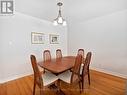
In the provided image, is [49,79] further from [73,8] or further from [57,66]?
[73,8]

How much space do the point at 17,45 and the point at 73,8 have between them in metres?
2.49

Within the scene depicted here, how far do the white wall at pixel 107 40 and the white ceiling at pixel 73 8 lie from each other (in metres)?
0.21

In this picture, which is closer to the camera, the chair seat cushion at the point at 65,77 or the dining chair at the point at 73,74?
the dining chair at the point at 73,74

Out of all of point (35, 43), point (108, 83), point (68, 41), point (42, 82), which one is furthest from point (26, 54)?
point (108, 83)

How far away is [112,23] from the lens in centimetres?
377

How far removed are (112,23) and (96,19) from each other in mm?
649

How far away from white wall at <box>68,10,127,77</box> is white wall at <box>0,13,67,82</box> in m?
1.76

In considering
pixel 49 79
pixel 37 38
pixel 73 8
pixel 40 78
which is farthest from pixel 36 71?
pixel 73 8

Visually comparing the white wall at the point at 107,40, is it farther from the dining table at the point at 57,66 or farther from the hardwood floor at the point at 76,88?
the dining table at the point at 57,66

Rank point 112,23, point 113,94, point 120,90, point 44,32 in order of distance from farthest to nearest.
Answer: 1. point 44,32
2. point 112,23
3. point 120,90
4. point 113,94

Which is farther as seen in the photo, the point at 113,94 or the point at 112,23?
the point at 112,23

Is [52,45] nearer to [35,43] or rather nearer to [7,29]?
[35,43]

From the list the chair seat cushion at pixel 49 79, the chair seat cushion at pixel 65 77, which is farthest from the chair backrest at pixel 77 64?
the chair seat cushion at pixel 49 79

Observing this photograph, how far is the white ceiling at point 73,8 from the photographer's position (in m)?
3.31
